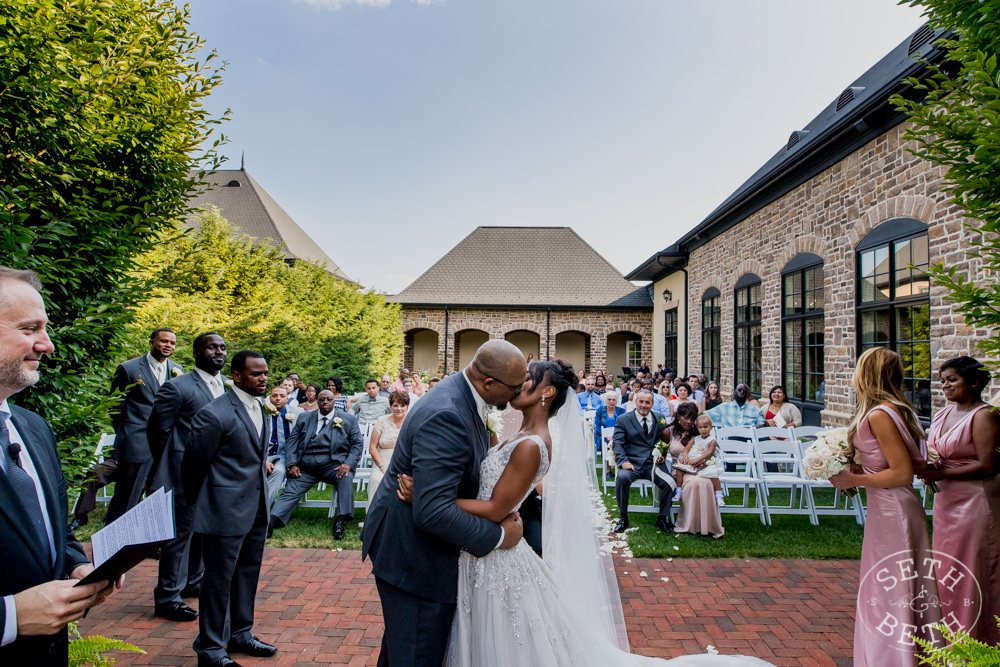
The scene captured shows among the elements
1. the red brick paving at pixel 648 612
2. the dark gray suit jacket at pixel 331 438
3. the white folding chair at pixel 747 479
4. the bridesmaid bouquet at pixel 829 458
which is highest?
the bridesmaid bouquet at pixel 829 458

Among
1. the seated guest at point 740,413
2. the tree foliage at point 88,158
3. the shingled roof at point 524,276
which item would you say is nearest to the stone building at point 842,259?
the seated guest at point 740,413

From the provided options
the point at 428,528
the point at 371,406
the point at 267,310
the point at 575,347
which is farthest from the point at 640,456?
the point at 575,347

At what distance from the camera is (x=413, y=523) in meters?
2.21

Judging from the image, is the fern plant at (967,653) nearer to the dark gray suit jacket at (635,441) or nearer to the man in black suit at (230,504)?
the man in black suit at (230,504)

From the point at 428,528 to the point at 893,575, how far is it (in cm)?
258

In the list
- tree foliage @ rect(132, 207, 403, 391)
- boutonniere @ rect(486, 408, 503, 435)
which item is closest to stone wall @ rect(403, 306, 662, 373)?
tree foliage @ rect(132, 207, 403, 391)

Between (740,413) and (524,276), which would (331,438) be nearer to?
(740,413)

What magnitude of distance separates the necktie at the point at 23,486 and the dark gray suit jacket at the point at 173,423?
102 inches

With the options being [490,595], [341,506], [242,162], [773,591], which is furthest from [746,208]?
[242,162]

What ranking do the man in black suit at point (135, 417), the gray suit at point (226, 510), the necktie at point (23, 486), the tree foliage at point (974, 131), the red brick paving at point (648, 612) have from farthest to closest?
the man in black suit at point (135, 417) < the red brick paving at point (648, 612) < the gray suit at point (226, 510) < the tree foliage at point (974, 131) < the necktie at point (23, 486)

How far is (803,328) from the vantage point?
1002cm

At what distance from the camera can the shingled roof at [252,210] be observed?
2320 centimetres

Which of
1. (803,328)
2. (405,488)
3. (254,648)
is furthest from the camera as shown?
(803,328)

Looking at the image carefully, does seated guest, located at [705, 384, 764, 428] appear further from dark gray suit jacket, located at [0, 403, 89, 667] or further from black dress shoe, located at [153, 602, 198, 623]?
dark gray suit jacket, located at [0, 403, 89, 667]
